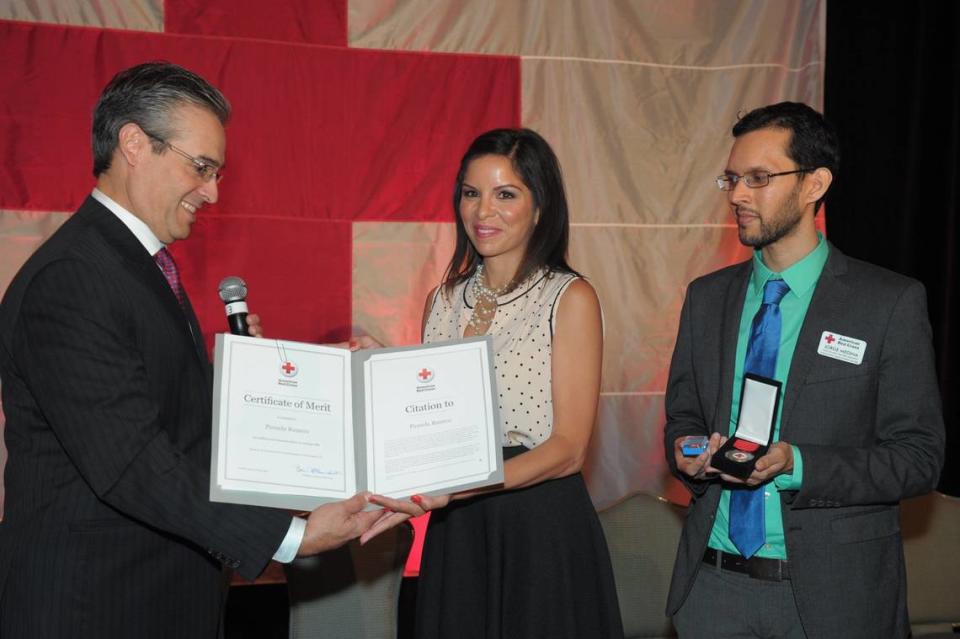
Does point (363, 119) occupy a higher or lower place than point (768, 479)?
higher

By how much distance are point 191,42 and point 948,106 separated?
3.64 metres

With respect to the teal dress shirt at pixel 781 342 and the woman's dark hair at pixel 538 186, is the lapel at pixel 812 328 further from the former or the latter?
the woman's dark hair at pixel 538 186

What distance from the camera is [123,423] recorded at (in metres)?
1.79

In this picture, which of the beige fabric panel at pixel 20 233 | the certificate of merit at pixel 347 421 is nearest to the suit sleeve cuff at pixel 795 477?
the certificate of merit at pixel 347 421

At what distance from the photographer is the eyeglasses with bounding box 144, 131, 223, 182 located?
1.99 metres

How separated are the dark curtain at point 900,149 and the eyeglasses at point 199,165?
3.40 meters

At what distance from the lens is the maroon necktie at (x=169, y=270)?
2.06 meters

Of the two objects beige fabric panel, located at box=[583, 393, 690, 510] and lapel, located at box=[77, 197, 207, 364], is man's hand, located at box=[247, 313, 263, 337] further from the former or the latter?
beige fabric panel, located at box=[583, 393, 690, 510]

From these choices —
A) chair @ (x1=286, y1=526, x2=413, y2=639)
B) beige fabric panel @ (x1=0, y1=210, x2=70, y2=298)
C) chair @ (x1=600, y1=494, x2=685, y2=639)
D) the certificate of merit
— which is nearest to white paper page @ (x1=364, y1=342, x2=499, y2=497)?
the certificate of merit

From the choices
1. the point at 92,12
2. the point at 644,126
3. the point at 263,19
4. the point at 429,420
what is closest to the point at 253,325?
the point at 429,420

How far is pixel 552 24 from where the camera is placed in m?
4.38

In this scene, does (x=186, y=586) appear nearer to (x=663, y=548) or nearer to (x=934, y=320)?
(x=663, y=548)

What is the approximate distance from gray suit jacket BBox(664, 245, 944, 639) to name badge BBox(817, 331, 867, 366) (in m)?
0.01

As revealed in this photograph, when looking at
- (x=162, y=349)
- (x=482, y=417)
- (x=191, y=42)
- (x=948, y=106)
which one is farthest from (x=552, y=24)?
(x=162, y=349)
